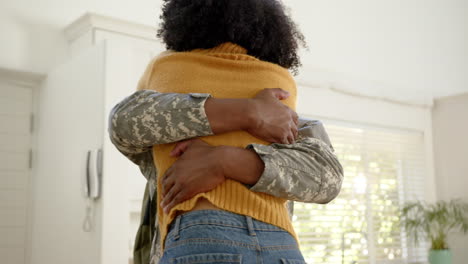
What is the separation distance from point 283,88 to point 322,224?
297 centimetres

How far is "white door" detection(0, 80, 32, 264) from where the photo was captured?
2998 mm

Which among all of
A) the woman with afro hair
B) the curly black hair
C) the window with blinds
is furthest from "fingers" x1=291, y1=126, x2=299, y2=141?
the window with blinds

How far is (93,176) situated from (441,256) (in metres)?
2.80

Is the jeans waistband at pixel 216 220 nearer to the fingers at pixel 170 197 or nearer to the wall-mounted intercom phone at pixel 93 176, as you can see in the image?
the fingers at pixel 170 197

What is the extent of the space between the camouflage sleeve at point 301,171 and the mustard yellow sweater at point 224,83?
1.1 inches

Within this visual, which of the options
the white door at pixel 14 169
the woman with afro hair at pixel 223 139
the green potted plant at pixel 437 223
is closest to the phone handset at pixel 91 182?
the white door at pixel 14 169

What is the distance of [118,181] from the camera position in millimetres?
2426

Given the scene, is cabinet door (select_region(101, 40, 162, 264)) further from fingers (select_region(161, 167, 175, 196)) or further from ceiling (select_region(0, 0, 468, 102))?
fingers (select_region(161, 167, 175, 196))

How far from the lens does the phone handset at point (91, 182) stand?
7.84 ft

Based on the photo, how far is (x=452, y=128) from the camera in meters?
4.63

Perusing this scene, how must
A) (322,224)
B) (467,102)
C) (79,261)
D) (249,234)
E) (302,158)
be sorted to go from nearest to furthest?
1. (249,234)
2. (302,158)
3. (79,261)
4. (322,224)
5. (467,102)

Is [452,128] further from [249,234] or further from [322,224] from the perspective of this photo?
[249,234]

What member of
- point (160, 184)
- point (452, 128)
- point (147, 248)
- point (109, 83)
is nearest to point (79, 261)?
point (109, 83)

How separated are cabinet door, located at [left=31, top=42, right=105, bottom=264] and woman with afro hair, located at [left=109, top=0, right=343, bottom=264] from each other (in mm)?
1517
